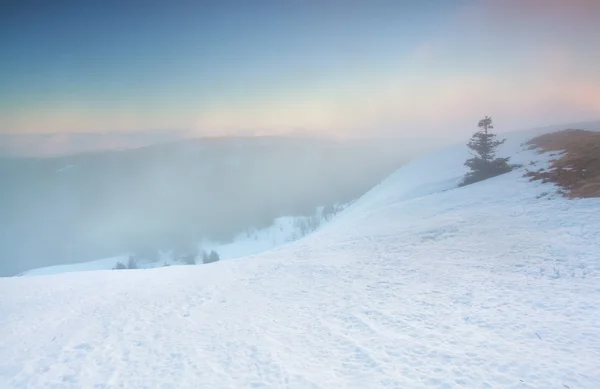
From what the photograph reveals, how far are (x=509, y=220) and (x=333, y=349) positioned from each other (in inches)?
706

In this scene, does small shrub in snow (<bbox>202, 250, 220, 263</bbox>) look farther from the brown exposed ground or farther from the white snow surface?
the brown exposed ground

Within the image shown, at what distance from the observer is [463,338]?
31.1 ft

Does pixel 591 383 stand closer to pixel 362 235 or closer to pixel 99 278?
pixel 362 235

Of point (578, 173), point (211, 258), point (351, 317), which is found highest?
point (578, 173)

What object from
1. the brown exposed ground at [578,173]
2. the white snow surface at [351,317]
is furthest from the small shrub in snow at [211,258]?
the brown exposed ground at [578,173]

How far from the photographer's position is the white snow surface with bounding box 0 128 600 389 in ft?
28.0

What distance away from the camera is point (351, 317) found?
12.0 metres

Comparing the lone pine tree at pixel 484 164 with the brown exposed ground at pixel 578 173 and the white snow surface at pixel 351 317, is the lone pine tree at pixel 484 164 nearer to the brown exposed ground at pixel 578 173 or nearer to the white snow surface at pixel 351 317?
the brown exposed ground at pixel 578 173

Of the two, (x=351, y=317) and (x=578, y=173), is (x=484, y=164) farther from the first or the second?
(x=351, y=317)

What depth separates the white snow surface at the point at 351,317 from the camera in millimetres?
8539

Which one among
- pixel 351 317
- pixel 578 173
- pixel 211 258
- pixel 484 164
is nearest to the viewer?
pixel 351 317

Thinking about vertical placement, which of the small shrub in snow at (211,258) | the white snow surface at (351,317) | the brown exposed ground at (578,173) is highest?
the brown exposed ground at (578,173)

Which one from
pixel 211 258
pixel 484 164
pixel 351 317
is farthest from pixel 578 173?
pixel 211 258

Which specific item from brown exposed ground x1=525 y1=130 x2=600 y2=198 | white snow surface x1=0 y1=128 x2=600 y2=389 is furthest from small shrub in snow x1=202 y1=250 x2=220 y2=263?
brown exposed ground x1=525 y1=130 x2=600 y2=198
